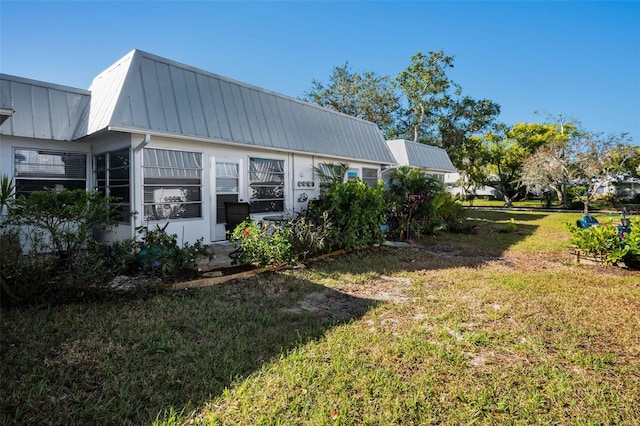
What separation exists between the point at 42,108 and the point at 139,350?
6.22 meters

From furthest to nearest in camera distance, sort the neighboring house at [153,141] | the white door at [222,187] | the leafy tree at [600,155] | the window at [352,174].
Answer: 1. the leafy tree at [600,155]
2. the window at [352,174]
3. the white door at [222,187]
4. the neighboring house at [153,141]

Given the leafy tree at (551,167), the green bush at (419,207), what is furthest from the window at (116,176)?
the leafy tree at (551,167)

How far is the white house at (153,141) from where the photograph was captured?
6.03 meters

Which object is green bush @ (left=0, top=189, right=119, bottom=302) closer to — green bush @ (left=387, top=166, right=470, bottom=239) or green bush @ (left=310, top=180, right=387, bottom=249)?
green bush @ (left=310, top=180, right=387, bottom=249)

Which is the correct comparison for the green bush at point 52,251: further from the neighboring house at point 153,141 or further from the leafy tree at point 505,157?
the leafy tree at point 505,157

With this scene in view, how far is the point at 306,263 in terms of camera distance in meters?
6.28

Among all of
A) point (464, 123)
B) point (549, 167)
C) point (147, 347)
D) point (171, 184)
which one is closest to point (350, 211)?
point (171, 184)

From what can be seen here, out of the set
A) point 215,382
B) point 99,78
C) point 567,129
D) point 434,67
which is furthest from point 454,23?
point 567,129

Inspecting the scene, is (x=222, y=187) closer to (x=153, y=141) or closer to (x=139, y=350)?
(x=153, y=141)

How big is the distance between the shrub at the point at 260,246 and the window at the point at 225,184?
2.01 metres

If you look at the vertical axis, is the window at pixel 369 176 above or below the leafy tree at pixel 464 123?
below

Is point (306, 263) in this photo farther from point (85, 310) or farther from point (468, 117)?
point (468, 117)

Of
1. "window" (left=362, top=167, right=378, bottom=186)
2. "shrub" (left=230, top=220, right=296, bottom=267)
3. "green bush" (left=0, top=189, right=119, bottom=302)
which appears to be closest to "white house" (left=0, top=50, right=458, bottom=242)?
"green bush" (left=0, top=189, right=119, bottom=302)

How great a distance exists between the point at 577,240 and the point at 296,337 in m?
6.38
